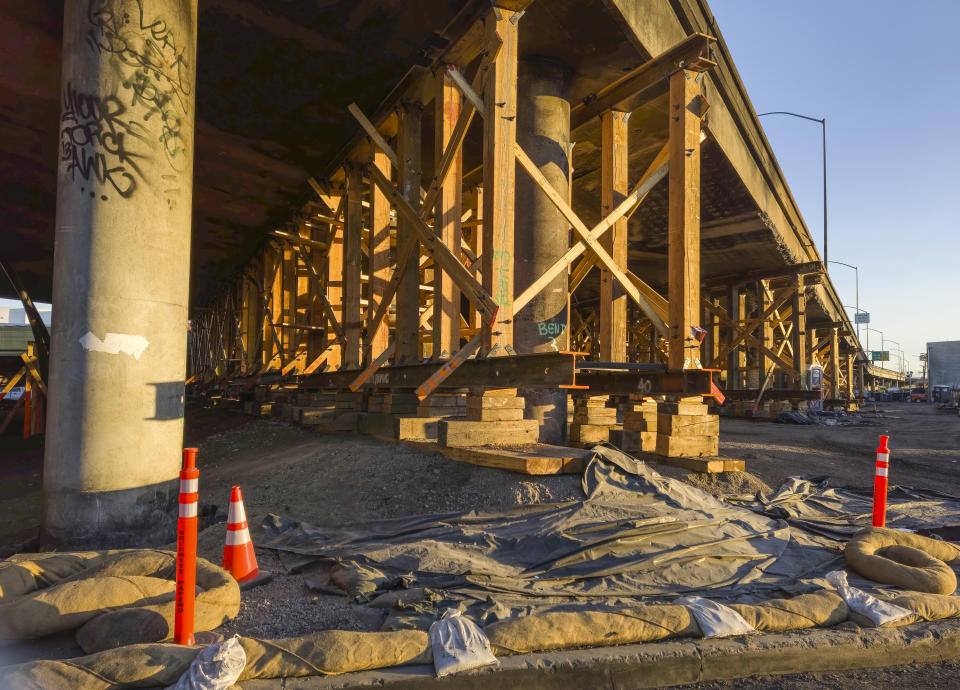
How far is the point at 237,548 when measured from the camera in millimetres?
3926

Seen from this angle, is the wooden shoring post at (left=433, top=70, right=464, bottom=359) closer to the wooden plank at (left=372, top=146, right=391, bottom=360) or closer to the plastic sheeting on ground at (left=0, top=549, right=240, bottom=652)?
the wooden plank at (left=372, top=146, right=391, bottom=360)

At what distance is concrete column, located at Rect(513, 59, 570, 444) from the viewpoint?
780 centimetres

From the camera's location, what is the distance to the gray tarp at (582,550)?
3.74 metres

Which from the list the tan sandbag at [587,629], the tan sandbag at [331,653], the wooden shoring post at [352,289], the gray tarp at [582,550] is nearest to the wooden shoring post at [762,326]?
the wooden shoring post at [352,289]

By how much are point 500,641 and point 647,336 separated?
Result: 2177cm

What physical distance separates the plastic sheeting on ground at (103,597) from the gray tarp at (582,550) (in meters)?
0.83

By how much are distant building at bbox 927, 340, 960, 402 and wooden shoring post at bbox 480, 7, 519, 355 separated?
5252cm

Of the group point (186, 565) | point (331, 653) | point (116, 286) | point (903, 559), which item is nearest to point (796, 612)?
point (903, 559)

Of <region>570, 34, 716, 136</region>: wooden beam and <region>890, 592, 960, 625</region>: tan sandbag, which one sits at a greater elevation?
<region>570, 34, 716, 136</region>: wooden beam

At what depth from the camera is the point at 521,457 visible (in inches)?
218

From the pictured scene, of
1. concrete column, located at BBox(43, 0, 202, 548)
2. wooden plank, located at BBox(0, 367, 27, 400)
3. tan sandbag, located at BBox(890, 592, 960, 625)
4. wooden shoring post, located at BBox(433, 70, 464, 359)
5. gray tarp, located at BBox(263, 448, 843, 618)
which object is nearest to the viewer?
tan sandbag, located at BBox(890, 592, 960, 625)

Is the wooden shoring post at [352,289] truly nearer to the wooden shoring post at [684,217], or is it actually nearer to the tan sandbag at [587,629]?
the wooden shoring post at [684,217]

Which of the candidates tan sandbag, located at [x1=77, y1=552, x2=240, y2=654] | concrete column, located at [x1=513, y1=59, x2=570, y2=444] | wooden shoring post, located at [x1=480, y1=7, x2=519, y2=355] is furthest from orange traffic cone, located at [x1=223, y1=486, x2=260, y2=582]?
concrete column, located at [x1=513, y1=59, x2=570, y2=444]

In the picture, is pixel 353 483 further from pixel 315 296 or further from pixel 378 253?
pixel 315 296
